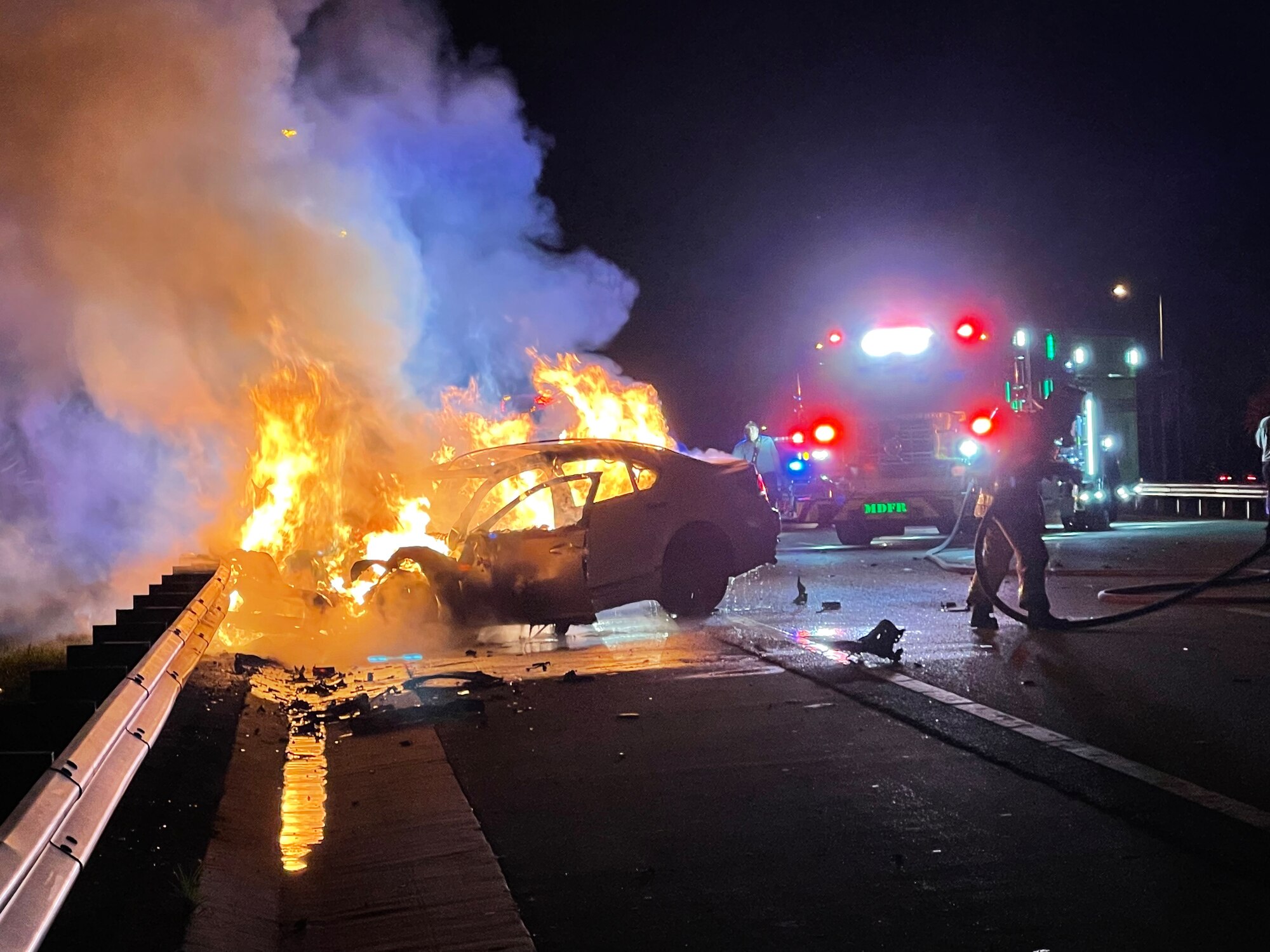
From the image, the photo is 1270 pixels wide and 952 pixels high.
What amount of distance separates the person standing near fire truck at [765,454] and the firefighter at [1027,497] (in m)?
11.6

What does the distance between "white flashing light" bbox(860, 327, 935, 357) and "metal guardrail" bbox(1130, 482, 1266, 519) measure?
354 inches

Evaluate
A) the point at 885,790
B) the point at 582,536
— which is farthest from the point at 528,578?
the point at 885,790

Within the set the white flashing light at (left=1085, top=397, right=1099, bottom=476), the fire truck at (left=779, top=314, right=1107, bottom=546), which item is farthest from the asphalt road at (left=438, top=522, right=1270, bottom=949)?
the white flashing light at (left=1085, top=397, right=1099, bottom=476)

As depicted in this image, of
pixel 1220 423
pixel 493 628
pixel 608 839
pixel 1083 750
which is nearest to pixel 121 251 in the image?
pixel 493 628

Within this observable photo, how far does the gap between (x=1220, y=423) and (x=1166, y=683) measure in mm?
48333

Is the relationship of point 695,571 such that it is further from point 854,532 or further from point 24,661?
point 854,532

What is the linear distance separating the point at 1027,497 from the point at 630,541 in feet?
10.3

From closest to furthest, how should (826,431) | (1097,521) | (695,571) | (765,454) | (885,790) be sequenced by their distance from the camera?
1. (885,790)
2. (695,571)
3. (826,431)
4. (1097,521)
5. (765,454)

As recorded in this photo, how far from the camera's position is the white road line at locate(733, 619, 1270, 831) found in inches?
186

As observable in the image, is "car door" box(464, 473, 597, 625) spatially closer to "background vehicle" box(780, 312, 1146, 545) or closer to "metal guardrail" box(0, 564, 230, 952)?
"metal guardrail" box(0, 564, 230, 952)

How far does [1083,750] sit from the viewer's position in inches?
224

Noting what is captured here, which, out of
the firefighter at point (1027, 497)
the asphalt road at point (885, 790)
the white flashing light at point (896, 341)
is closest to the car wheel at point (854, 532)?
the white flashing light at point (896, 341)

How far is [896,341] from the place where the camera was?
18766 mm

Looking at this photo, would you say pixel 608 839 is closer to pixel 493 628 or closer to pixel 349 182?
pixel 493 628
